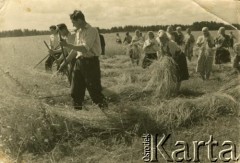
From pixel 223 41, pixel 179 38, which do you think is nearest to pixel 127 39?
pixel 179 38

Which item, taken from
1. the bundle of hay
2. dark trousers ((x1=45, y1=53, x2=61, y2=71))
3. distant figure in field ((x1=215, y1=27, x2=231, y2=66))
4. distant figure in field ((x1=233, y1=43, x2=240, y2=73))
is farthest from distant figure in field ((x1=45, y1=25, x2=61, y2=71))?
distant figure in field ((x1=233, y1=43, x2=240, y2=73))

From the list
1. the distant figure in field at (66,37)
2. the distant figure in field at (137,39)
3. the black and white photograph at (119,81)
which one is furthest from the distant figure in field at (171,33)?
the distant figure in field at (66,37)

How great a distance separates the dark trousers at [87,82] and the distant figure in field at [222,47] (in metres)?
0.97

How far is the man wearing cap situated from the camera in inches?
211

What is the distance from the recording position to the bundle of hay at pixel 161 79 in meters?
5.45

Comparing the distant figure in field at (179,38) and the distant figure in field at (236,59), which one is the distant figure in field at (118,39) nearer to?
the distant figure in field at (179,38)

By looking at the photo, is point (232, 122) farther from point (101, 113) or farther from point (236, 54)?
point (101, 113)

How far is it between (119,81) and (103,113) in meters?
0.29

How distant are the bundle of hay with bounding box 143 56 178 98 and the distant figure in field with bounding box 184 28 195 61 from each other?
0.13 meters

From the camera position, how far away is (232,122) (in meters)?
5.44

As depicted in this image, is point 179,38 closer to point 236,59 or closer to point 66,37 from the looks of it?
point 236,59

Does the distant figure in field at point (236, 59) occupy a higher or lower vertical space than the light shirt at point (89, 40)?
lower

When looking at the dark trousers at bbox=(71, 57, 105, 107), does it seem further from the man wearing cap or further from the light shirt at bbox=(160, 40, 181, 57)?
the light shirt at bbox=(160, 40, 181, 57)

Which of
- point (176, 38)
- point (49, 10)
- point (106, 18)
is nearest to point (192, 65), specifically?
point (176, 38)
